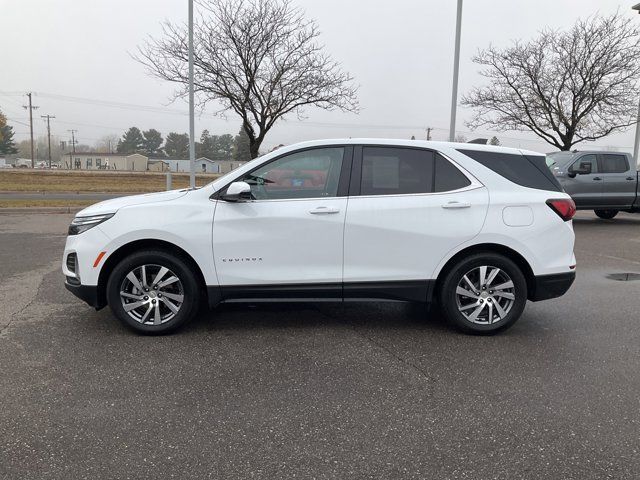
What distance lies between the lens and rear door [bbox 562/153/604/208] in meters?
12.8

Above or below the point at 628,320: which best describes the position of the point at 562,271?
above

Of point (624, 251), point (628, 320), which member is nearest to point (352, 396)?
point (628, 320)

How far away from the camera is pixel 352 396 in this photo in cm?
332

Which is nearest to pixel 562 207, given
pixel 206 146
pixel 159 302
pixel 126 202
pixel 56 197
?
pixel 159 302

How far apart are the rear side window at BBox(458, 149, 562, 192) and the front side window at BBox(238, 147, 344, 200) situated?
124 cm

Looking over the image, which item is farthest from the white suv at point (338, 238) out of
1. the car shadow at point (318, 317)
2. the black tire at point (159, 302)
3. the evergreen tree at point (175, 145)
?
the evergreen tree at point (175, 145)

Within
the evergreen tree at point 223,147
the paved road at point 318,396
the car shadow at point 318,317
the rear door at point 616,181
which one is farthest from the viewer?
the evergreen tree at point 223,147

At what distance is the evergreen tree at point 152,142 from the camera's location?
12125 cm

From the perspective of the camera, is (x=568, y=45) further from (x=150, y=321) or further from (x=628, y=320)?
(x=150, y=321)

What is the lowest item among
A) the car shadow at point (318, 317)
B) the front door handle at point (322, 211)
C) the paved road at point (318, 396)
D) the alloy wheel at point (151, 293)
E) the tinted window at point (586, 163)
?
the paved road at point (318, 396)

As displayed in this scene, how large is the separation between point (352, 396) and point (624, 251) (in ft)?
27.6

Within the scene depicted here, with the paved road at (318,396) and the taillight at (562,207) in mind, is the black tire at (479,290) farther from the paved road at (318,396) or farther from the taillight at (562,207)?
the taillight at (562,207)

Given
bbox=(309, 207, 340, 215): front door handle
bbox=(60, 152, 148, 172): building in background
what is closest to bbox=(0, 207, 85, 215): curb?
bbox=(309, 207, 340, 215): front door handle

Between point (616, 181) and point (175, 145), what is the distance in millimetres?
114366
